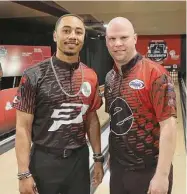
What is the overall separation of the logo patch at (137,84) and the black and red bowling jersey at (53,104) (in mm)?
259

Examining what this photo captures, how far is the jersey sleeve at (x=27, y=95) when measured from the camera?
158 centimetres

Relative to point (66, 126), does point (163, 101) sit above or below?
above

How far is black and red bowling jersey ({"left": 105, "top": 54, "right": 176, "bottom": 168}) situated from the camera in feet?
4.80

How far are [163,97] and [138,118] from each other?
0.17m

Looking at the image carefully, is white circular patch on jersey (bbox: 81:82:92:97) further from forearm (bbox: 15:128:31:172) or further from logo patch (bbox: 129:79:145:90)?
forearm (bbox: 15:128:31:172)

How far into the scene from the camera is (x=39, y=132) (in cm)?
162

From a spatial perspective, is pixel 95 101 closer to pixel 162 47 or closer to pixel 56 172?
pixel 56 172

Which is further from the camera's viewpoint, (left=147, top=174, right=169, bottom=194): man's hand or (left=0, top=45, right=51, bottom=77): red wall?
(left=0, top=45, right=51, bottom=77): red wall

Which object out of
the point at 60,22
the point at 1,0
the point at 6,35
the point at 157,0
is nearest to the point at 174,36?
the point at 6,35

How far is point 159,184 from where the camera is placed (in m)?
1.46

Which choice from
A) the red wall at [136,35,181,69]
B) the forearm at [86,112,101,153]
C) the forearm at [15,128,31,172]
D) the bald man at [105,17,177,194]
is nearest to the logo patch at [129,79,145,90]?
the bald man at [105,17,177,194]

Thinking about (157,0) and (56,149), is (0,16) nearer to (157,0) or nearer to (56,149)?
(157,0)

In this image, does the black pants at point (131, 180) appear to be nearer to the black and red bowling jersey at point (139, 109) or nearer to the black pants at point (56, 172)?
the black and red bowling jersey at point (139, 109)

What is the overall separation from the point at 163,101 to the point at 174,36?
11754mm
